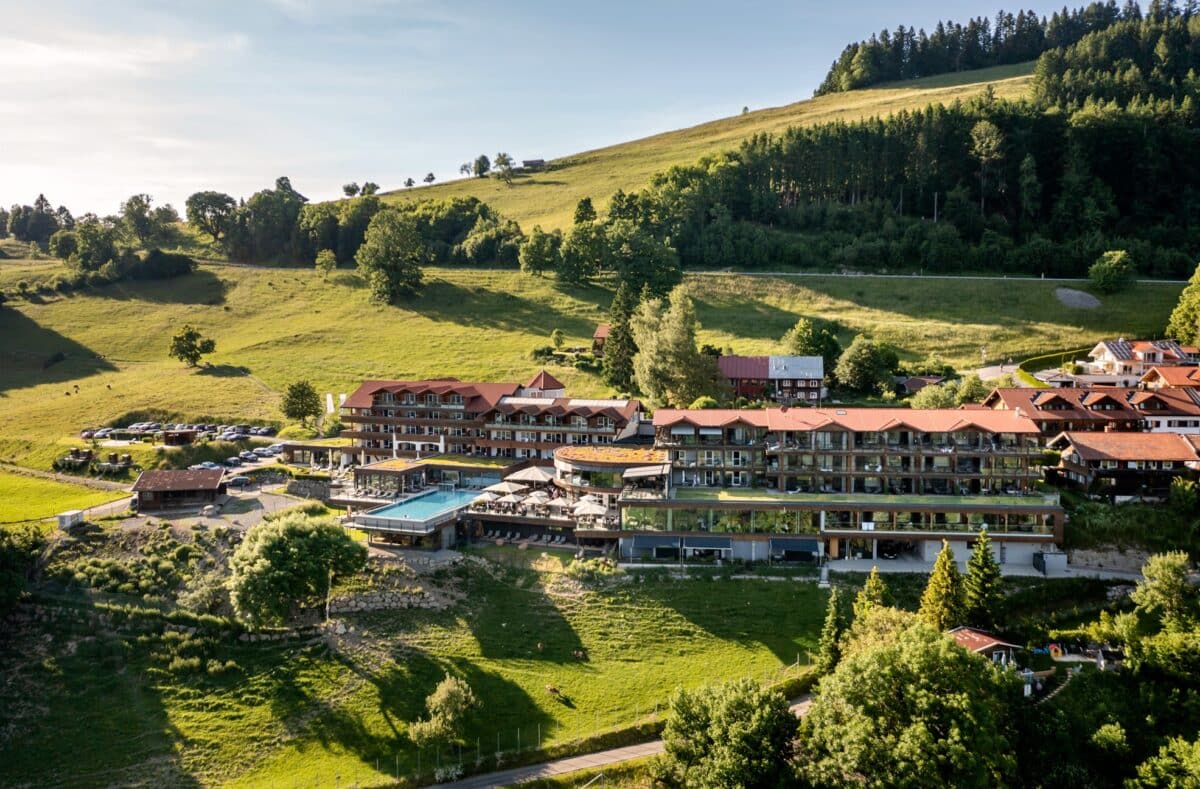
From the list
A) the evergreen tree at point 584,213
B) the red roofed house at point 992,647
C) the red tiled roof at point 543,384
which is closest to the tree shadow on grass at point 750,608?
the red roofed house at point 992,647

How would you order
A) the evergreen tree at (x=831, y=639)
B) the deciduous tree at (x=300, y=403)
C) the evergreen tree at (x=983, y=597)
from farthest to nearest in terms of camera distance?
the deciduous tree at (x=300, y=403), the evergreen tree at (x=983, y=597), the evergreen tree at (x=831, y=639)

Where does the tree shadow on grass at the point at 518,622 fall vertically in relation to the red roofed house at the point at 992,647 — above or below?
below

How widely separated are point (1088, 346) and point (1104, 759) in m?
64.7

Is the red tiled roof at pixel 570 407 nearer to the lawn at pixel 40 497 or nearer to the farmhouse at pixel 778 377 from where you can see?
the farmhouse at pixel 778 377

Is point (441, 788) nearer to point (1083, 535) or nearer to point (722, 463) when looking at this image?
point (722, 463)

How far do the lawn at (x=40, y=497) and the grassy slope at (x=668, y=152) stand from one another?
300 ft

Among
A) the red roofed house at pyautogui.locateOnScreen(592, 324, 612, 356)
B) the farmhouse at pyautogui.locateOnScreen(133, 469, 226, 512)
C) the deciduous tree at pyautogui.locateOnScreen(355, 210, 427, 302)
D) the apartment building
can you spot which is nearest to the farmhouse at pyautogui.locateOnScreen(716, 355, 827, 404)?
the apartment building

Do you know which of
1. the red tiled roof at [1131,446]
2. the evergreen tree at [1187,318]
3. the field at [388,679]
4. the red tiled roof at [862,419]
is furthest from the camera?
the evergreen tree at [1187,318]

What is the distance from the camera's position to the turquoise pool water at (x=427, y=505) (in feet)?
201

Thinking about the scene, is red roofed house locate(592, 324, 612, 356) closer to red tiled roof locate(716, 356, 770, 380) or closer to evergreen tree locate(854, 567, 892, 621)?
red tiled roof locate(716, 356, 770, 380)

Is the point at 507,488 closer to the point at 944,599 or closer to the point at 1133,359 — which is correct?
the point at 944,599

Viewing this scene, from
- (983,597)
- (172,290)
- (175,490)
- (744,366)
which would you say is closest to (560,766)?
(983,597)

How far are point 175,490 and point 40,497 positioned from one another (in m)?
15.6

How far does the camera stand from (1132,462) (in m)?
58.8
